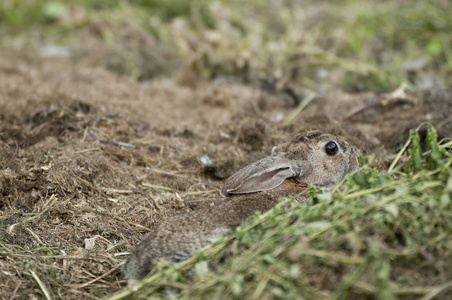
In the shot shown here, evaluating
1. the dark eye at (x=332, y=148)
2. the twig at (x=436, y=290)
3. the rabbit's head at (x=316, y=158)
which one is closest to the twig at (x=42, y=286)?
the rabbit's head at (x=316, y=158)

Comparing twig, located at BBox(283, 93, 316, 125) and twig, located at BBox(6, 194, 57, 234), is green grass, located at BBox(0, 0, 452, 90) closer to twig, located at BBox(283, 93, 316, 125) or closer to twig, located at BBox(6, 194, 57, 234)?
twig, located at BBox(283, 93, 316, 125)

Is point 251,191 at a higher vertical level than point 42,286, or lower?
higher

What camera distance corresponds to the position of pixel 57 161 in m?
4.84

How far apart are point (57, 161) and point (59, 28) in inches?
287

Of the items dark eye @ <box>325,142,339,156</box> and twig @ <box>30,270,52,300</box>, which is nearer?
twig @ <box>30,270,52,300</box>

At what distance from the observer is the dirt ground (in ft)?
12.9

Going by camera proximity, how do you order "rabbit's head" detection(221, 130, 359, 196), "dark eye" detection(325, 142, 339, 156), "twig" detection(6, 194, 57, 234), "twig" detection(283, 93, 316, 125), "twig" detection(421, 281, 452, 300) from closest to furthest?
1. "twig" detection(421, 281, 452, 300)
2. "twig" detection(6, 194, 57, 234)
3. "rabbit's head" detection(221, 130, 359, 196)
4. "dark eye" detection(325, 142, 339, 156)
5. "twig" detection(283, 93, 316, 125)

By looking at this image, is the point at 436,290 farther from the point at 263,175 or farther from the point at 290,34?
the point at 290,34

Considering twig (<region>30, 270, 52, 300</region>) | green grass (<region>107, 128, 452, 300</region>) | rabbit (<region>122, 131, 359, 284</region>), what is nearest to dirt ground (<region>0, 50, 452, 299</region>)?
twig (<region>30, 270, 52, 300</region>)

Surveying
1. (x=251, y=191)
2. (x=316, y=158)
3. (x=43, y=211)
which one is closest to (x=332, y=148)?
(x=316, y=158)

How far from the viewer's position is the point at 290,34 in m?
9.23

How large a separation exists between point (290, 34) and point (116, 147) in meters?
4.99

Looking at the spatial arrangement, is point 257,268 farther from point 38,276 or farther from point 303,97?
point 303,97

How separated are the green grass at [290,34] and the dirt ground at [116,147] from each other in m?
0.83
